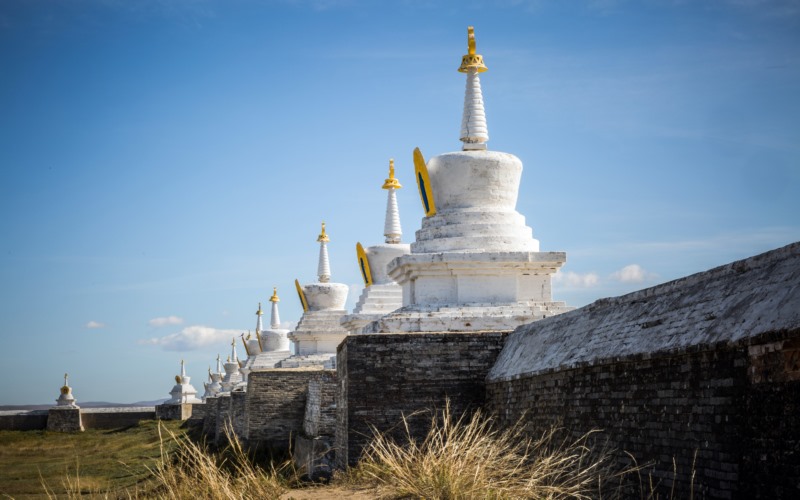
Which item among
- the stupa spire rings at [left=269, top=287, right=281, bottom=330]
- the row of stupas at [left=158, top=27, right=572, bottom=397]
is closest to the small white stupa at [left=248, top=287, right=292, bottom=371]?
the stupa spire rings at [left=269, top=287, right=281, bottom=330]

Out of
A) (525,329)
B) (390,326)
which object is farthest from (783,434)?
(390,326)

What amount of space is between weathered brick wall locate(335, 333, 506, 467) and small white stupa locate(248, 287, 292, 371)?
2535cm

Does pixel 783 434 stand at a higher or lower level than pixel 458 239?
lower

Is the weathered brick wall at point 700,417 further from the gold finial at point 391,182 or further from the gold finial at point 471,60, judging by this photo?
the gold finial at point 391,182

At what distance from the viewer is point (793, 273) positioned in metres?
5.97

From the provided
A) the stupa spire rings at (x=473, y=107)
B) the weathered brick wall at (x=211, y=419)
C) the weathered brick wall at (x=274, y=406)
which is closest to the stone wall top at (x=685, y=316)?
the stupa spire rings at (x=473, y=107)

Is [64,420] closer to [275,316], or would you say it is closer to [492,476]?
[275,316]

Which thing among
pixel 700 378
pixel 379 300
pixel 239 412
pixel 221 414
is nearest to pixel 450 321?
pixel 700 378

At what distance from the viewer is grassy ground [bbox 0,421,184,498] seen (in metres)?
22.7

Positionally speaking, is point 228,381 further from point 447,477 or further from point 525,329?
point 447,477

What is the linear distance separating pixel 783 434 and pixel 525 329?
556 centimetres

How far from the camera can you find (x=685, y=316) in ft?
22.9

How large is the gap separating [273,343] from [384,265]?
53.4ft

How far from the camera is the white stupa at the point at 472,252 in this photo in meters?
13.9
